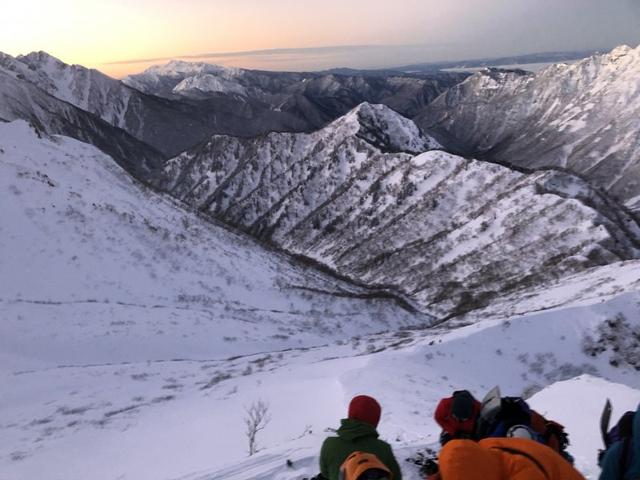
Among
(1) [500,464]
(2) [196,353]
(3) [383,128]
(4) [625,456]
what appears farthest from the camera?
(3) [383,128]

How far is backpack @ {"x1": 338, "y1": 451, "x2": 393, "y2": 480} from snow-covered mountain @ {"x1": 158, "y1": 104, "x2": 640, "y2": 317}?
56711mm

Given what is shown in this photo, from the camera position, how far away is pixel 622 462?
12.9ft

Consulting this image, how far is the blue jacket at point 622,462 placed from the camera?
151 inches

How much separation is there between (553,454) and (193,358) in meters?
30.0

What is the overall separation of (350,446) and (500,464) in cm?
242

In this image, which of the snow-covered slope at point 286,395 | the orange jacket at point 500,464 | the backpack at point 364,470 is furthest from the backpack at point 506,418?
the snow-covered slope at point 286,395

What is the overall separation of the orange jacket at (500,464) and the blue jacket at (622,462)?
2.61ft

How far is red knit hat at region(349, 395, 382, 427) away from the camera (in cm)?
559

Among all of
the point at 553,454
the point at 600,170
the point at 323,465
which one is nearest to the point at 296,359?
the point at 323,465

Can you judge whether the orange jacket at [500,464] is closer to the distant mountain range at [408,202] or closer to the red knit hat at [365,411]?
the red knit hat at [365,411]

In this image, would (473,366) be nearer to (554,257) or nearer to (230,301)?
(230,301)

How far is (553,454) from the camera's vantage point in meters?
3.53

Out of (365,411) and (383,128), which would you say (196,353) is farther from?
(383,128)

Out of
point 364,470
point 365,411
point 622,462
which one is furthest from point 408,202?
point 364,470
